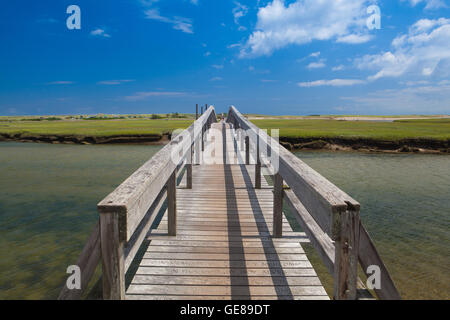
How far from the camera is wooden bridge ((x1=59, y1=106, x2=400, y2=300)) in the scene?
172 centimetres

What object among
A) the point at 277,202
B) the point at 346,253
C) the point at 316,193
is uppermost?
the point at 316,193

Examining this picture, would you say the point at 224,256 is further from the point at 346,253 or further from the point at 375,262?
the point at 375,262

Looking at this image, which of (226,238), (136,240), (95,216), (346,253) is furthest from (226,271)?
(95,216)

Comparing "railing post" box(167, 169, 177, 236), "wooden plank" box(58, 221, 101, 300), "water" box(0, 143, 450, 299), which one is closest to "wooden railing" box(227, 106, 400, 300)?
"wooden plank" box(58, 221, 101, 300)

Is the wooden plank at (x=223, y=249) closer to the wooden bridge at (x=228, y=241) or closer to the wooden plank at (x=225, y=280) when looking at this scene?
the wooden bridge at (x=228, y=241)

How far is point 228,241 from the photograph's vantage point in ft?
13.0

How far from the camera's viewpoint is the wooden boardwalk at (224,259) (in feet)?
9.51

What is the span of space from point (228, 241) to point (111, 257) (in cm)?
244

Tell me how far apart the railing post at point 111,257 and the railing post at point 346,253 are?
4.32 feet

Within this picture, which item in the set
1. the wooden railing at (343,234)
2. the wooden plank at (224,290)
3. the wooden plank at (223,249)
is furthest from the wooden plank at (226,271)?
the wooden railing at (343,234)

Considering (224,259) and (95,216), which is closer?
(224,259)
